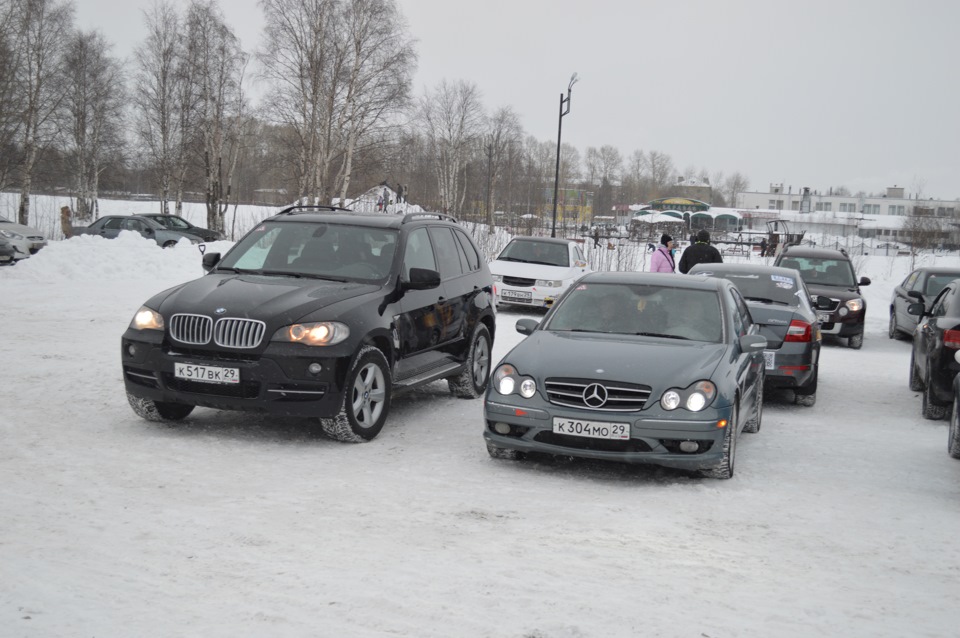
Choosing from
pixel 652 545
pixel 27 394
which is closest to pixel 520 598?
pixel 652 545

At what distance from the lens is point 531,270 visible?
64.8ft

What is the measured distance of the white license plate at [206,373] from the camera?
22.4ft

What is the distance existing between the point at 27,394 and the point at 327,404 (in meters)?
3.29

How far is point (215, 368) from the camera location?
6.87 meters

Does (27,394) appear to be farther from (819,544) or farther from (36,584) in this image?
(819,544)

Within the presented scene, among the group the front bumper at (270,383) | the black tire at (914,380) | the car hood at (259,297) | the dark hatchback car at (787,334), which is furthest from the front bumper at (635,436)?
the black tire at (914,380)

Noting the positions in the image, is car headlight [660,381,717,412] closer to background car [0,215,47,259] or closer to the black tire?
the black tire

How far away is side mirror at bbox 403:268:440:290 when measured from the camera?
26.2ft

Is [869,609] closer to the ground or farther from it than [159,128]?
closer to the ground

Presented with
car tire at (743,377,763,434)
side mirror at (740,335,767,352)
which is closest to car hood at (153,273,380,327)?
side mirror at (740,335,767,352)

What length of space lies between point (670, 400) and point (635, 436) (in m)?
0.34

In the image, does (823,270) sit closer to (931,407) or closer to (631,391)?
(931,407)

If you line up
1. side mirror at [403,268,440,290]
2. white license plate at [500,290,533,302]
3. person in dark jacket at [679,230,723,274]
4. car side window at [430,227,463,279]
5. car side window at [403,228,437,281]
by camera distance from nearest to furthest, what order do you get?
1. side mirror at [403,268,440,290]
2. car side window at [403,228,437,281]
3. car side window at [430,227,463,279]
4. person in dark jacket at [679,230,723,274]
5. white license plate at [500,290,533,302]

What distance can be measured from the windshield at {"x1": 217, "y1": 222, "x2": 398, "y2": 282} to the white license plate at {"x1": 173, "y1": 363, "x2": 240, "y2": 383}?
1.38 meters
